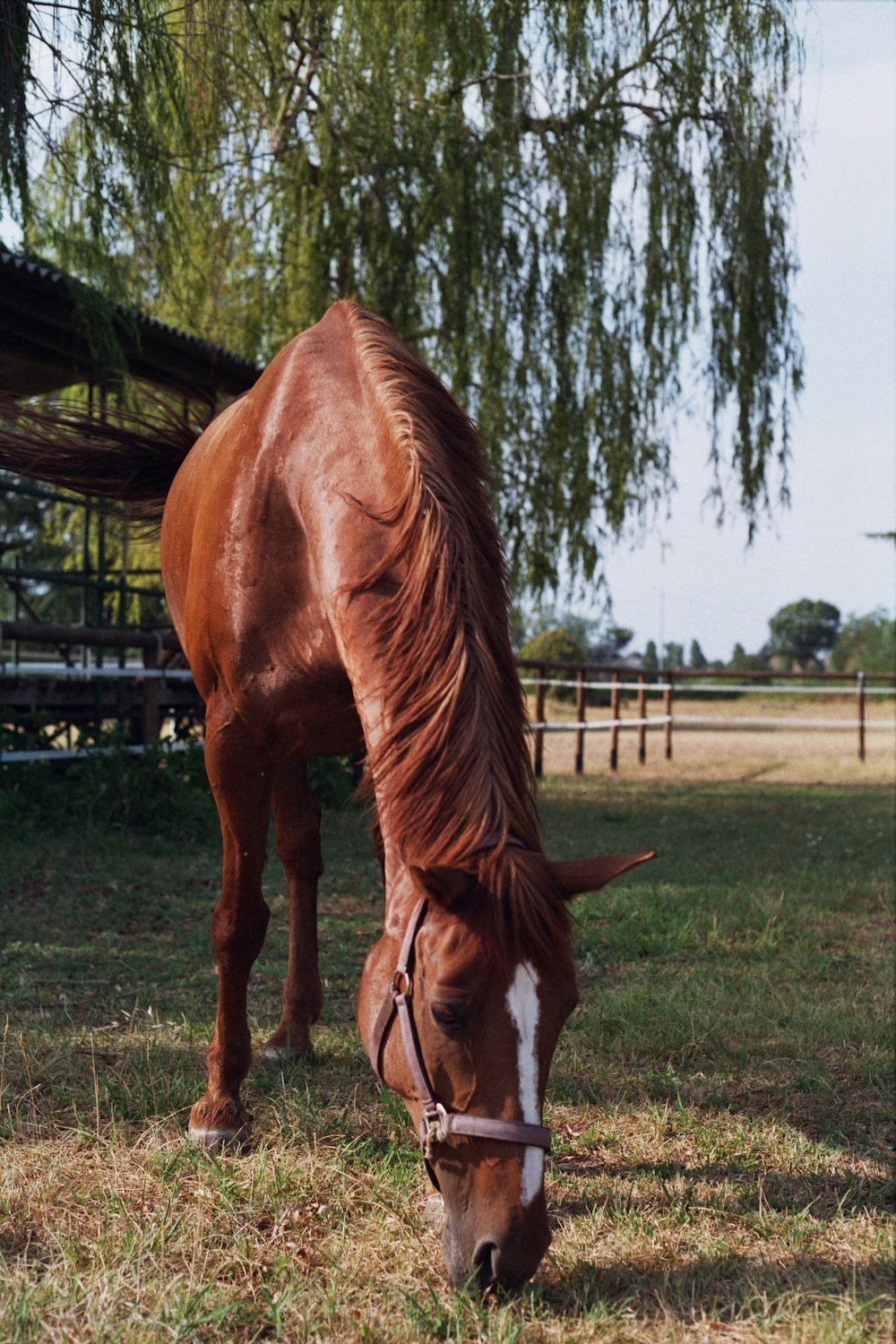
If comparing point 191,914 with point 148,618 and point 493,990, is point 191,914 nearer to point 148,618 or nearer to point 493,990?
point 493,990

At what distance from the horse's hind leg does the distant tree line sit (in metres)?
21.3

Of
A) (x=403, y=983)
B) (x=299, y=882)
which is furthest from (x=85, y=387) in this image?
(x=403, y=983)

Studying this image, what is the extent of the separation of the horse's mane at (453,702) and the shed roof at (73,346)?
2926mm

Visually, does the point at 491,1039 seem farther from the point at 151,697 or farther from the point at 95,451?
the point at 151,697

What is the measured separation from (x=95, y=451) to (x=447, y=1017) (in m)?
2.88

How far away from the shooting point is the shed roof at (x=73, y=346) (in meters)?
5.43

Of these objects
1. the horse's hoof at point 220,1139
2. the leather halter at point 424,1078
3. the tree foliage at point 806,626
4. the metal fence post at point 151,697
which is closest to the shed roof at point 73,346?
the metal fence post at point 151,697

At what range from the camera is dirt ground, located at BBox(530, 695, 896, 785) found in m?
12.7

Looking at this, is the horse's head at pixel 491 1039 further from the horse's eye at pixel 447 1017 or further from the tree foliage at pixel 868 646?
the tree foliage at pixel 868 646

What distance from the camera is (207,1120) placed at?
2.51 m

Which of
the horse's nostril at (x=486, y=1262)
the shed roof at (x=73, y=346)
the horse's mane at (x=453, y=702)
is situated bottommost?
the horse's nostril at (x=486, y=1262)

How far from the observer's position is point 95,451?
3.88 meters

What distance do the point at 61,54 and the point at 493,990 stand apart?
4.21 metres

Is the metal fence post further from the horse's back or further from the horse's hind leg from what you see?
the horse's back
